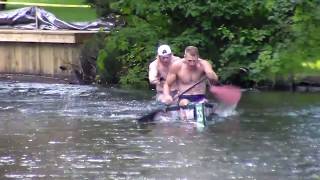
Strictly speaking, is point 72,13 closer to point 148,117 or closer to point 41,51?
point 41,51

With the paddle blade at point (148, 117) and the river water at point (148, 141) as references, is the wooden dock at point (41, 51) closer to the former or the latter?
the river water at point (148, 141)

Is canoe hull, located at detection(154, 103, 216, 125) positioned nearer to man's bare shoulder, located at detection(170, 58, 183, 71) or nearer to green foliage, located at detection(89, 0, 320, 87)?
man's bare shoulder, located at detection(170, 58, 183, 71)

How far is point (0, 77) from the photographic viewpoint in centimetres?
3019

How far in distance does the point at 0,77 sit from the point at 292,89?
11.2 metres

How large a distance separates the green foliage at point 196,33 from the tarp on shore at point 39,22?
3.28 meters

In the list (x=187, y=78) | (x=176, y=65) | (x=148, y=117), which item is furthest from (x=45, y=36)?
(x=148, y=117)

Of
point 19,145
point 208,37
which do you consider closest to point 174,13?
point 208,37

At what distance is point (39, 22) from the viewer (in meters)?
31.2

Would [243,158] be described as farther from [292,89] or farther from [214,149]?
[292,89]

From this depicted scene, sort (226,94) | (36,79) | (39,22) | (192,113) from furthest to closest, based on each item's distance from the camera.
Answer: (39,22) → (36,79) → (226,94) → (192,113)

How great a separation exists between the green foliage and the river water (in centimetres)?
213

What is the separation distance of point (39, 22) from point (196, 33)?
25.5ft

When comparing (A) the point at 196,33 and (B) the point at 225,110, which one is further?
(A) the point at 196,33

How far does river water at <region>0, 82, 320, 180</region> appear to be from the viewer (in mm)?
12078
